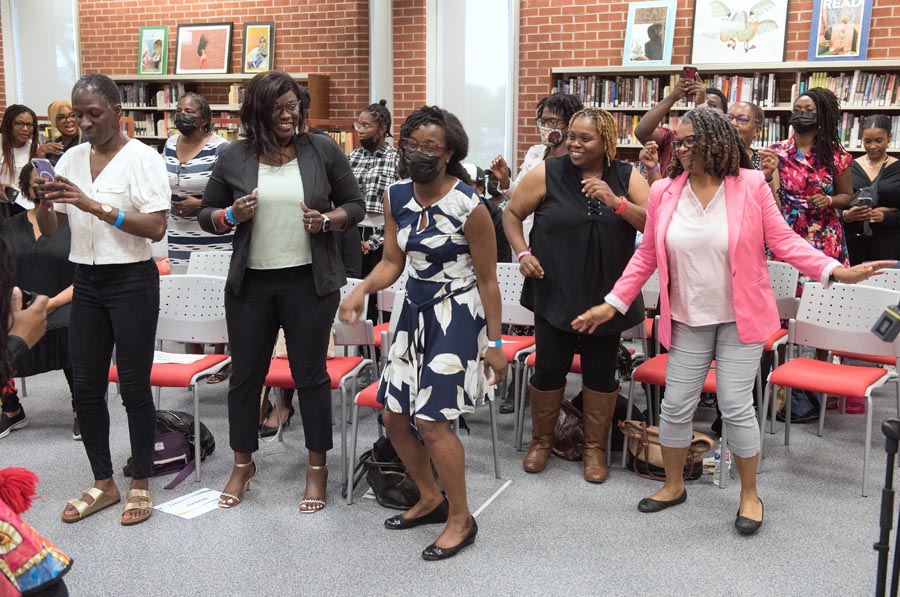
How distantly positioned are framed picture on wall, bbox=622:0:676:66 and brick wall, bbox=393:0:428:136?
6.30 ft

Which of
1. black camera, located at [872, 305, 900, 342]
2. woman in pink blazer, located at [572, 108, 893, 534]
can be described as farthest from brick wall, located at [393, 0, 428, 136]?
black camera, located at [872, 305, 900, 342]

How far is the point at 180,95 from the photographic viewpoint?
8961 millimetres

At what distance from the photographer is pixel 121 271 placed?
3.14m

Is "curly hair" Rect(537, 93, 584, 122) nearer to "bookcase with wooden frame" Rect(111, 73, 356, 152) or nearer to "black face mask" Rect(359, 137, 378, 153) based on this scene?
"black face mask" Rect(359, 137, 378, 153)

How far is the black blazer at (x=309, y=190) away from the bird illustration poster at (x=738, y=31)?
4787 millimetres

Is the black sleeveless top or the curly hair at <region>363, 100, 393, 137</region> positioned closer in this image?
the black sleeveless top

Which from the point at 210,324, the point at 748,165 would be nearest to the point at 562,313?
the point at 748,165

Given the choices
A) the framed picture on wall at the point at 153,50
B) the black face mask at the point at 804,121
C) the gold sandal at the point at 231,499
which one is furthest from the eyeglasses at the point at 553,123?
the framed picture on wall at the point at 153,50

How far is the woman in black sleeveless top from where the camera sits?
3.56 metres

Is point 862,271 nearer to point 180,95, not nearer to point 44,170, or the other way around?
point 44,170

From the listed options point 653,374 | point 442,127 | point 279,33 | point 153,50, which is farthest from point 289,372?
point 153,50

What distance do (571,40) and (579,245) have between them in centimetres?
466

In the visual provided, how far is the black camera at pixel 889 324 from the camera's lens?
1.92 m

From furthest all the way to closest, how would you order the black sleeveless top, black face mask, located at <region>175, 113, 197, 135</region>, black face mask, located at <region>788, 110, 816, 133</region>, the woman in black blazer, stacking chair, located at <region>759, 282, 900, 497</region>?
black face mask, located at <region>788, 110, 816, 133</region>, black face mask, located at <region>175, 113, 197, 135</region>, stacking chair, located at <region>759, 282, 900, 497</region>, the black sleeveless top, the woman in black blazer
